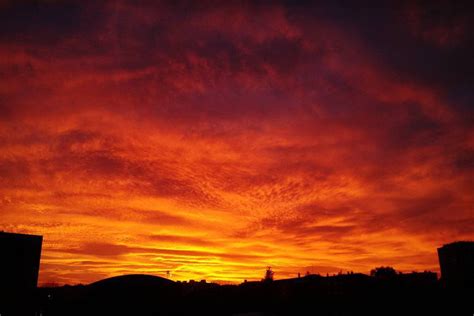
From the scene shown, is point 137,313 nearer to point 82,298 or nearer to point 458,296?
point 82,298

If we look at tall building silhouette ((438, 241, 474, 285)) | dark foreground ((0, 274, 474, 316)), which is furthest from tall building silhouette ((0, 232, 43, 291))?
tall building silhouette ((438, 241, 474, 285))

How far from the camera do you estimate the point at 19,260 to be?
63906 millimetres

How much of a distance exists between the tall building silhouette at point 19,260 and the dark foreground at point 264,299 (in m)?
1.74

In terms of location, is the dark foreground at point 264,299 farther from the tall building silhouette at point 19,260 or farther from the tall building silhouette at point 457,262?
the tall building silhouette at point 457,262

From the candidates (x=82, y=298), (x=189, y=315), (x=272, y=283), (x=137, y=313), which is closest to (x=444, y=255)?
(x=272, y=283)

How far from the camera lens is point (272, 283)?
210 ft

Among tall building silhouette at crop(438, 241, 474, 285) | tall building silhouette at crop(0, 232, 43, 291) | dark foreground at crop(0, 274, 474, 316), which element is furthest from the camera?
tall building silhouette at crop(438, 241, 474, 285)

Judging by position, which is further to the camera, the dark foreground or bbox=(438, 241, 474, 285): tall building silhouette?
bbox=(438, 241, 474, 285): tall building silhouette

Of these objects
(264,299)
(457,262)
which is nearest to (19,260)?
(264,299)

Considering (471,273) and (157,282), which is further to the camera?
(471,273)

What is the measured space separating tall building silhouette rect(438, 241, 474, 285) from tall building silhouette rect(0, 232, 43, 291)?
6795 cm

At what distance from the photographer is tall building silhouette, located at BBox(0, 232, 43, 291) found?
62.2 m

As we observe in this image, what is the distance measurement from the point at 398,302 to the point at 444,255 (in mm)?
32955

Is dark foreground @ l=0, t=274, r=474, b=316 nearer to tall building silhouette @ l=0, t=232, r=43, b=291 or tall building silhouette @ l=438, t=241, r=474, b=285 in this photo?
tall building silhouette @ l=0, t=232, r=43, b=291
